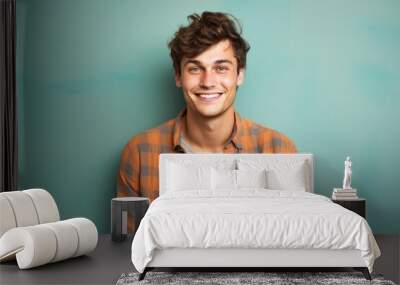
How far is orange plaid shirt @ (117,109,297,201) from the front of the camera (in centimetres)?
698

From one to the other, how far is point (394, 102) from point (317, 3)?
53.0 inches

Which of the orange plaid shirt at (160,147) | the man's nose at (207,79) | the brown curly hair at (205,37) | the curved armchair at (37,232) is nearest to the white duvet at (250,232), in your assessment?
the curved armchair at (37,232)

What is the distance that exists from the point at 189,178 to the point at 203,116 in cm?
80

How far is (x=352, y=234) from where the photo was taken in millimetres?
4742

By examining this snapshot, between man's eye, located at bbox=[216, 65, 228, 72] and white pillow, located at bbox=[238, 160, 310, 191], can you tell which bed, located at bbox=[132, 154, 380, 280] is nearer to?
white pillow, located at bbox=[238, 160, 310, 191]

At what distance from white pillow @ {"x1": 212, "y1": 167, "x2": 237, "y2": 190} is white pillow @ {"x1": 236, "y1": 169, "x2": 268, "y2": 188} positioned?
6cm

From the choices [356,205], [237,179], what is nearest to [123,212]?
[237,179]

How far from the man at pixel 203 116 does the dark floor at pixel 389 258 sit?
1.35 meters

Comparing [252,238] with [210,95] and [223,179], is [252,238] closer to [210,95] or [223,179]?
[223,179]

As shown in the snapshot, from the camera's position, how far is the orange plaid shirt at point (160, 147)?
6.98m

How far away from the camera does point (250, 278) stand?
479cm

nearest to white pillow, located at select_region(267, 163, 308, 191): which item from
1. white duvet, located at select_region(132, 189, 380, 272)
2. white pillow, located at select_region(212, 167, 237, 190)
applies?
white pillow, located at select_region(212, 167, 237, 190)

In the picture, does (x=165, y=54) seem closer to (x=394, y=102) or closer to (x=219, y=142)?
(x=219, y=142)

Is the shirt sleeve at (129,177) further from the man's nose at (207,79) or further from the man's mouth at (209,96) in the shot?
the man's nose at (207,79)
